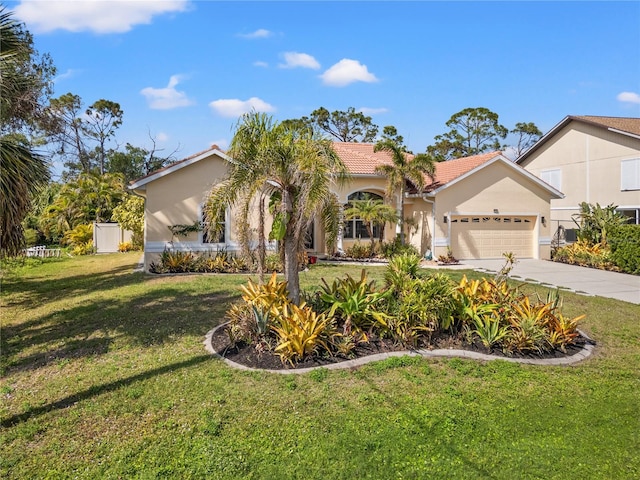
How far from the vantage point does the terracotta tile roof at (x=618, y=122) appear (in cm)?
2326

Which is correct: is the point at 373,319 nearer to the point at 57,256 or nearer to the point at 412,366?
the point at 412,366

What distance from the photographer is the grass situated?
161 inches

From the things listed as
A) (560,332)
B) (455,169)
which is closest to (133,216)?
(455,169)

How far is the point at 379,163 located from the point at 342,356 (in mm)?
16331

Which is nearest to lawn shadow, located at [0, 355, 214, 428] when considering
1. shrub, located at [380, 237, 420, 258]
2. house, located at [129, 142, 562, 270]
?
house, located at [129, 142, 562, 270]

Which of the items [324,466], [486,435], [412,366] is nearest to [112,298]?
[412,366]

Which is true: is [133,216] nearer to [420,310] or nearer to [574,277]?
[420,310]

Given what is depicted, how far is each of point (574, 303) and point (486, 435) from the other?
8013 millimetres

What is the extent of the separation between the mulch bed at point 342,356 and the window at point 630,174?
63.3 ft

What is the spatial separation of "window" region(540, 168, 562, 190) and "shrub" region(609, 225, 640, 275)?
9598 millimetres

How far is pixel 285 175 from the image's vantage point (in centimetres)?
766

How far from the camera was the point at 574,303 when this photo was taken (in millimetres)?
10984

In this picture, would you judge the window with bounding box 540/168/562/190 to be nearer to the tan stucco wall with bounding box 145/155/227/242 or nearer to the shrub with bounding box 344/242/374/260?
the shrub with bounding box 344/242/374/260

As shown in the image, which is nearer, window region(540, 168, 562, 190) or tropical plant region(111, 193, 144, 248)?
tropical plant region(111, 193, 144, 248)
